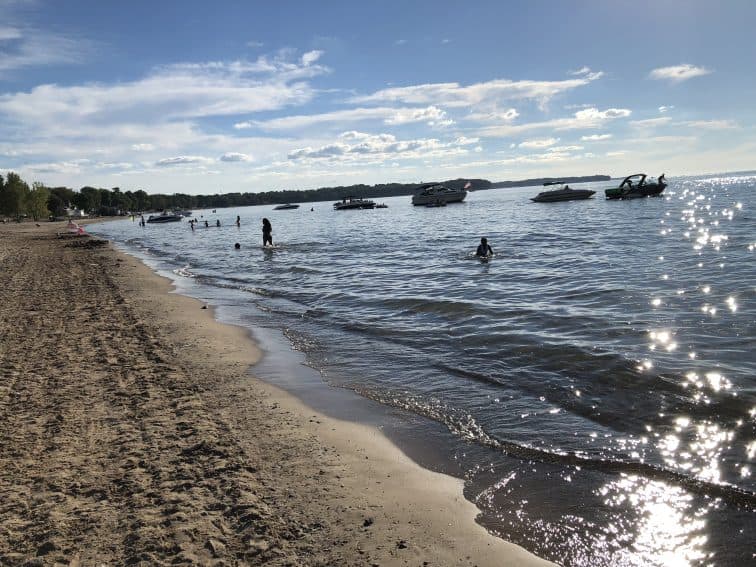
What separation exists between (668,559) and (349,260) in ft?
77.7

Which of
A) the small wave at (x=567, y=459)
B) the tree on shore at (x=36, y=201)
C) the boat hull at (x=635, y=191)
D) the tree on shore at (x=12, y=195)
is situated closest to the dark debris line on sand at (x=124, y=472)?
the small wave at (x=567, y=459)

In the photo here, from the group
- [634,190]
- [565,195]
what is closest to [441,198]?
[565,195]

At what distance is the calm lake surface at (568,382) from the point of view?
4.38m

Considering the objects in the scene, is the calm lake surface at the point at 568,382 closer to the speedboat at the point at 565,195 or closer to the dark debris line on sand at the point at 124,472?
the dark debris line on sand at the point at 124,472

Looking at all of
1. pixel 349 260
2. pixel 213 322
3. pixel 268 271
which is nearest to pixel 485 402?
pixel 213 322

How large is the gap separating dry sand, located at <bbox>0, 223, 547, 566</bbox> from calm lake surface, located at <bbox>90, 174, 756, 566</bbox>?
668mm

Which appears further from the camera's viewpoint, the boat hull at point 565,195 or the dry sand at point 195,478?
the boat hull at point 565,195

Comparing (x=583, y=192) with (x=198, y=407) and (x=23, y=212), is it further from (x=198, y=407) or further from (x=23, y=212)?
(x=23, y=212)

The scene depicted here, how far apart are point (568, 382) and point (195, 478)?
5622 millimetres

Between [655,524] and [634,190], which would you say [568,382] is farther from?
[634,190]

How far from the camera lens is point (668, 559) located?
151 inches

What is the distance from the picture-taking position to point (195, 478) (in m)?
4.71

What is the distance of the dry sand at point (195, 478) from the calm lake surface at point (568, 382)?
67 centimetres

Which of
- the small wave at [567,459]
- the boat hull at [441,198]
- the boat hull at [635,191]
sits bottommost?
the small wave at [567,459]
